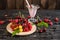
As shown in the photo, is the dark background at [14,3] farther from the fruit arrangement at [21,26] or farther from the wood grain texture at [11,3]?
the fruit arrangement at [21,26]

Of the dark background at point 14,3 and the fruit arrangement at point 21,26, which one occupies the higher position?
the dark background at point 14,3

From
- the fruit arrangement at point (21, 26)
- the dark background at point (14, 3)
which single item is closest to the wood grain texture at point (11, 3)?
the dark background at point (14, 3)

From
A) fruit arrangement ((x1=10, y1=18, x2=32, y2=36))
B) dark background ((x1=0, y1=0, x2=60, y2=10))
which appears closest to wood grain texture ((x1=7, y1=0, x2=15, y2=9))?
dark background ((x1=0, y1=0, x2=60, y2=10))

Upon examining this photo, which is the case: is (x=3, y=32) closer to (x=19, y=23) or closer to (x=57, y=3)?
(x=19, y=23)

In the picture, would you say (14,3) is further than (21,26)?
Yes

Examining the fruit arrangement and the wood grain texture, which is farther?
the wood grain texture

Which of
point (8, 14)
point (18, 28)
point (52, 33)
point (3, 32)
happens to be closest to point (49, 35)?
point (52, 33)

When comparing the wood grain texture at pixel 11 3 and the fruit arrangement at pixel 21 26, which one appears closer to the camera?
the fruit arrangement at pixel 21 26

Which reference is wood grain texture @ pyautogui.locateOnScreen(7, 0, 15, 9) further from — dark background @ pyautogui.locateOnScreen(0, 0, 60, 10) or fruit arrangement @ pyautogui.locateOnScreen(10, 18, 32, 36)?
fruit arrangement @ pyautogui.locateOnScreen(10, 18, 32, 36)

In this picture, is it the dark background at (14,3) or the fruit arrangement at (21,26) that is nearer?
the fruit arrangement at (21,26)

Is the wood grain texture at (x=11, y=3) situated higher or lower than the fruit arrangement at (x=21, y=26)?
higher

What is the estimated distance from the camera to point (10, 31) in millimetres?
1506

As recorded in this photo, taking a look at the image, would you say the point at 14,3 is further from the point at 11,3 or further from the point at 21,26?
the point at 21,26

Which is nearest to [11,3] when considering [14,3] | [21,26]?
[14,3]
